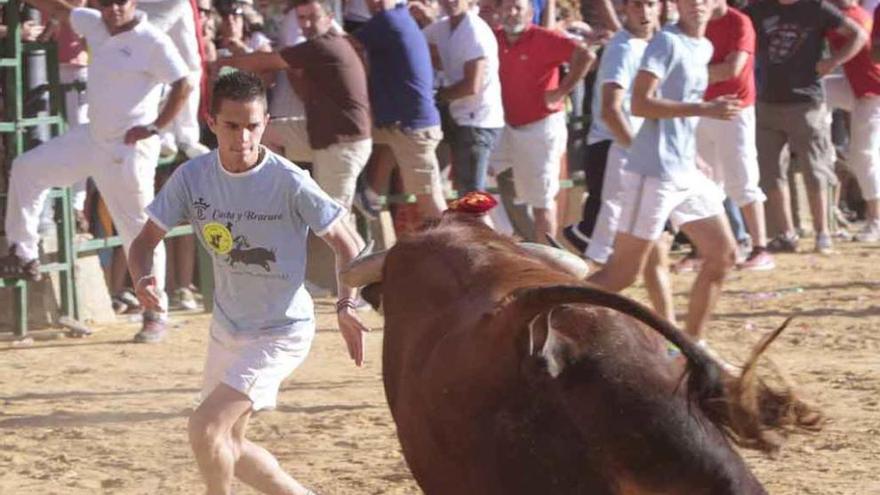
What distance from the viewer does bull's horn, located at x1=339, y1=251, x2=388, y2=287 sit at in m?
5.88

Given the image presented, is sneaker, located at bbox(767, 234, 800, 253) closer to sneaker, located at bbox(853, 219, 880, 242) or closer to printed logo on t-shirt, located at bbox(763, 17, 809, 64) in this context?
sneaker, located at bbox(853, 219, 880, 242)

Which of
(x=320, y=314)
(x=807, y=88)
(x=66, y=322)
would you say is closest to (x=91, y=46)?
(x=66, y=322)

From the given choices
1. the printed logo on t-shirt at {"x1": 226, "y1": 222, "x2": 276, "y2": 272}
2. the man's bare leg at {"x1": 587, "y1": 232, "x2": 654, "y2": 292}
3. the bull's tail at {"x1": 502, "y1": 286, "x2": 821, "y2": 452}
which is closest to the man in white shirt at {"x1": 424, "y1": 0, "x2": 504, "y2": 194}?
the man's bare leg at {"x1": 587, "y1": 232, "x2": 654, "y2": 292}

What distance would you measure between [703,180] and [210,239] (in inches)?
141

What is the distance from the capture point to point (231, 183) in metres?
6.42

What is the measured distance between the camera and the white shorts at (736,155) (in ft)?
45.1

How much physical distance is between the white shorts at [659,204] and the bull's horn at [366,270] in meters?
3.45

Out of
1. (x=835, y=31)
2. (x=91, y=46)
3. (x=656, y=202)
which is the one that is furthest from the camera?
(x=835, y=31)

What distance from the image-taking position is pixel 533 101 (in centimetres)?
1313

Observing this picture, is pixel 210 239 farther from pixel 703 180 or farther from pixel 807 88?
pixel 807 88

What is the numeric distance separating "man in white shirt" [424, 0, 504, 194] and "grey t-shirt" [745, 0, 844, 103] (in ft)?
9.45

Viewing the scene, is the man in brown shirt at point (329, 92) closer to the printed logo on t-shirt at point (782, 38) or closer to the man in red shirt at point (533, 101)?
the man in red shirt at point (533, 101)

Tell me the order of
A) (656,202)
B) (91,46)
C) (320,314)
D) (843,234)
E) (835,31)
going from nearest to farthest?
(656,202) → (91,46) → (320,314) → (835,31) → (843,234)

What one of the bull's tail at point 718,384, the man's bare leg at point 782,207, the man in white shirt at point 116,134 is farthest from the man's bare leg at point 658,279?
the man's bare leg at point 782,207
